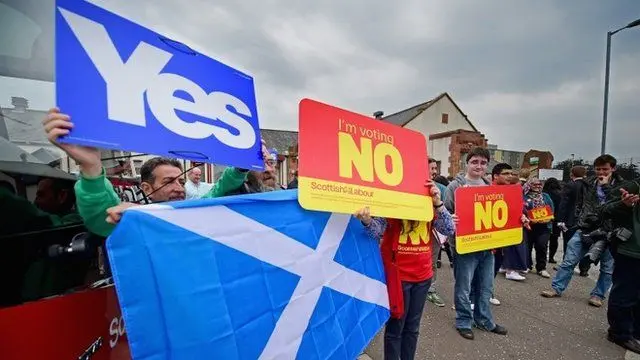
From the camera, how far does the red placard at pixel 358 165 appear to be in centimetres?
164

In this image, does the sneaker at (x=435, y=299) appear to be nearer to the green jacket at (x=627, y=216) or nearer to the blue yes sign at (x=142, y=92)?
the green jacket at (x=627, y=216)

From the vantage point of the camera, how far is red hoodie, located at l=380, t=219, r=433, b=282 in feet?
7.50

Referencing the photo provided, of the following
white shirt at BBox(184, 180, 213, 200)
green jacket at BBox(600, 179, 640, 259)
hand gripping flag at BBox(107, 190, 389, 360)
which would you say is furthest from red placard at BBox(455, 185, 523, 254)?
white shirt at BBox(184, 180, 213, 200)

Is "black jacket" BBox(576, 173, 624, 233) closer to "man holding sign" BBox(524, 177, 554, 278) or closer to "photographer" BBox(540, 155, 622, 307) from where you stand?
"photographer" BBox(540, 155, 622, 307)

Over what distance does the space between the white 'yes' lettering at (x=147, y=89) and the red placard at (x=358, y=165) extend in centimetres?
Answer: 42

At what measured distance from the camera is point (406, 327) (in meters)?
2.39

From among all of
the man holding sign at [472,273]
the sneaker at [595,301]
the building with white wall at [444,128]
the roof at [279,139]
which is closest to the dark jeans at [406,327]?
the man holding sign at [472,273]

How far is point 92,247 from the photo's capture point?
1.28 m

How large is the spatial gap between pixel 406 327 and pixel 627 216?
303 centimetres

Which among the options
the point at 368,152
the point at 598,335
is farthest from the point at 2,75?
the point at 598,335

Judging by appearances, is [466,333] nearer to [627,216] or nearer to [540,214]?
[627,216]

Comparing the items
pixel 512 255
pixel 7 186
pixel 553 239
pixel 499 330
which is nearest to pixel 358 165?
pixel 7 186

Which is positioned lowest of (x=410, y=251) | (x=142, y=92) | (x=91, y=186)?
(x=410, y=251)

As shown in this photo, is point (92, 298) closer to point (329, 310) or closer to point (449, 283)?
point (329, 310)
